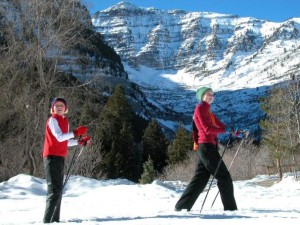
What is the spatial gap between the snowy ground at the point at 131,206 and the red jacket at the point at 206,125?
0.98 meters

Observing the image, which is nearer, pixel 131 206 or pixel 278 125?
pixel 131 206

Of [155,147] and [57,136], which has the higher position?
[57,136]

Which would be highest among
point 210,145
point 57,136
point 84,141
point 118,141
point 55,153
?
point 57,136

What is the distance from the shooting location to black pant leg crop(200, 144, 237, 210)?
6184 millimetres

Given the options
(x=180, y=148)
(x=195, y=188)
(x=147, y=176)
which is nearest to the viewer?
(x=195, y=188)

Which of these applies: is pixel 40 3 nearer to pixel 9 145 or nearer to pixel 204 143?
pixel 9 145

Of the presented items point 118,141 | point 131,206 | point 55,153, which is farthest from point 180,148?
point 55,153

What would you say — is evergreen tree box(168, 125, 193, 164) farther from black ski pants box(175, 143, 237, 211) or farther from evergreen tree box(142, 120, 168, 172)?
black ski pants box(175, 143, 237, 211)

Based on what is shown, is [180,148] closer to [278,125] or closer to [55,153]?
[278,125]

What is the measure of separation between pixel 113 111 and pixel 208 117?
37154 millimetres

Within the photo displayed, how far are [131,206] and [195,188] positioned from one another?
1855 mm

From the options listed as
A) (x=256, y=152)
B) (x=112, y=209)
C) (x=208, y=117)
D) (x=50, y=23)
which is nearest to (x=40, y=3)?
(x=50, y=23)

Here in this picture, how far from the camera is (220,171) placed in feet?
20.3

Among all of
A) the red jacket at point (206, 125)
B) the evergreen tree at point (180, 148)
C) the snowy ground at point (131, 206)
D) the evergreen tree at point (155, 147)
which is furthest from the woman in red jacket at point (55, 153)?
the evergreen tree at point (155, 147)
